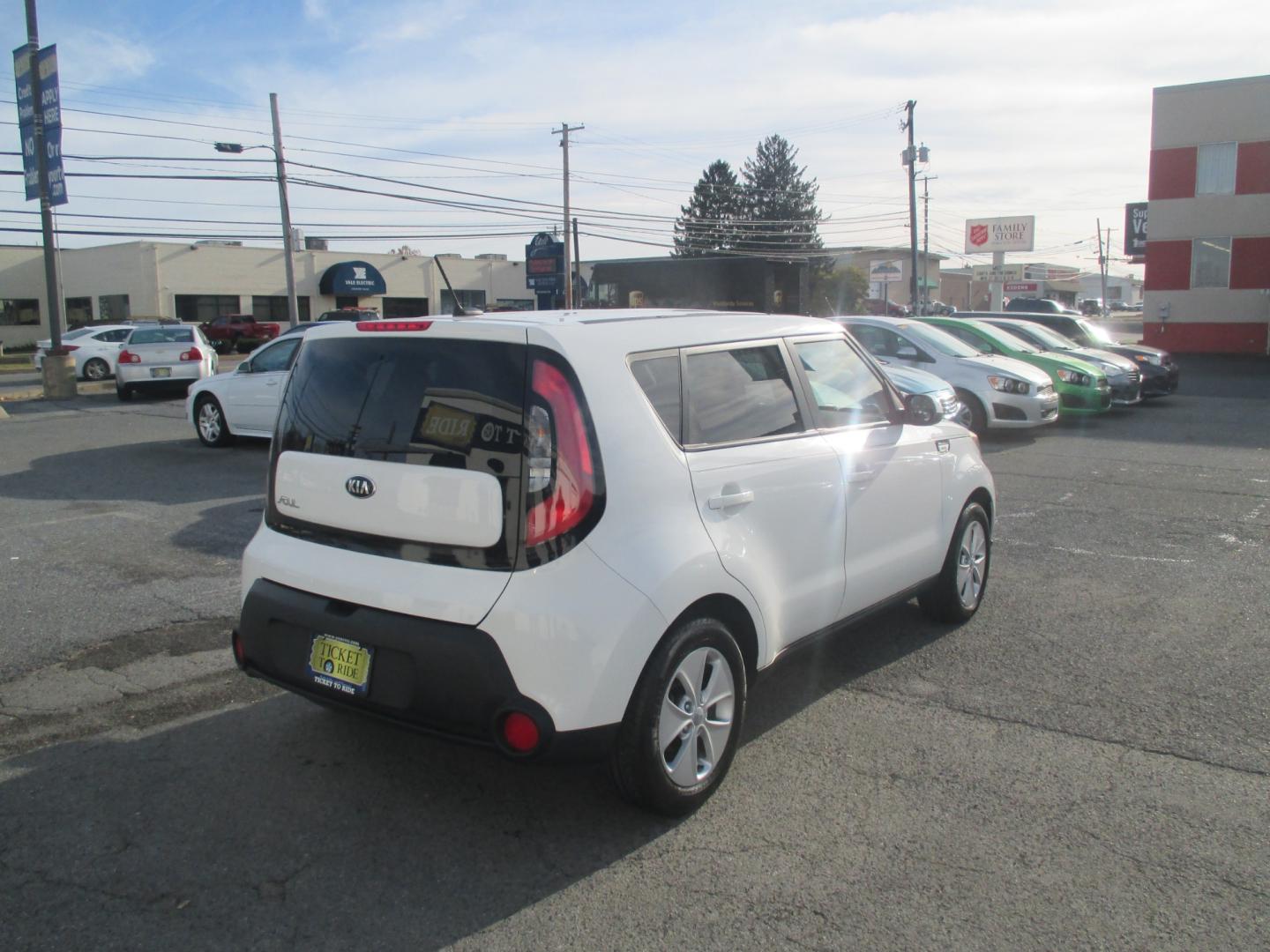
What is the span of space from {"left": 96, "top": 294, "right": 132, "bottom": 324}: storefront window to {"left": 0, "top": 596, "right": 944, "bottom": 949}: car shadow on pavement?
53566 mm

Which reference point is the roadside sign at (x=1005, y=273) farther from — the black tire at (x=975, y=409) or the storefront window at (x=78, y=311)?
the black tire at (x=975, y=409)

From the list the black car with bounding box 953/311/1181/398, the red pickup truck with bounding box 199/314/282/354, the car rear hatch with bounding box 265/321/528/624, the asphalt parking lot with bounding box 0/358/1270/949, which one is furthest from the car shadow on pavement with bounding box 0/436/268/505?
the red pickup truck with bounding box 199/314/282/354

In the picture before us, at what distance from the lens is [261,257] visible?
2167 inches

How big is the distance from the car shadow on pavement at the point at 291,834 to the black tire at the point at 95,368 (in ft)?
88.4

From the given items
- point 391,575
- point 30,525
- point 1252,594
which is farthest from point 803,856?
point 30,525

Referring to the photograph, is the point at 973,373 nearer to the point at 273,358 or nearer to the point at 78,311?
the point at 273,358

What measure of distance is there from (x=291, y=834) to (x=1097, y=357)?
57.3ft

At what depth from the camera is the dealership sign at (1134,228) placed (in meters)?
57.0

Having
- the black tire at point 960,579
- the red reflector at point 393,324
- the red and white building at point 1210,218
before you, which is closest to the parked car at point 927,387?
the black tire at point 960,579

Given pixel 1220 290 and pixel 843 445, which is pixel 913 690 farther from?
pixel 1220 290

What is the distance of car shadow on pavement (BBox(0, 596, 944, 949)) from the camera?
120 inches

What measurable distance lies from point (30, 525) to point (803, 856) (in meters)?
7.40

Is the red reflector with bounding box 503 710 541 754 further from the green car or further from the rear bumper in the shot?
the green car

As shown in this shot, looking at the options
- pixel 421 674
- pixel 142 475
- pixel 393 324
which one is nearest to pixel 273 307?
pixel 142 475
